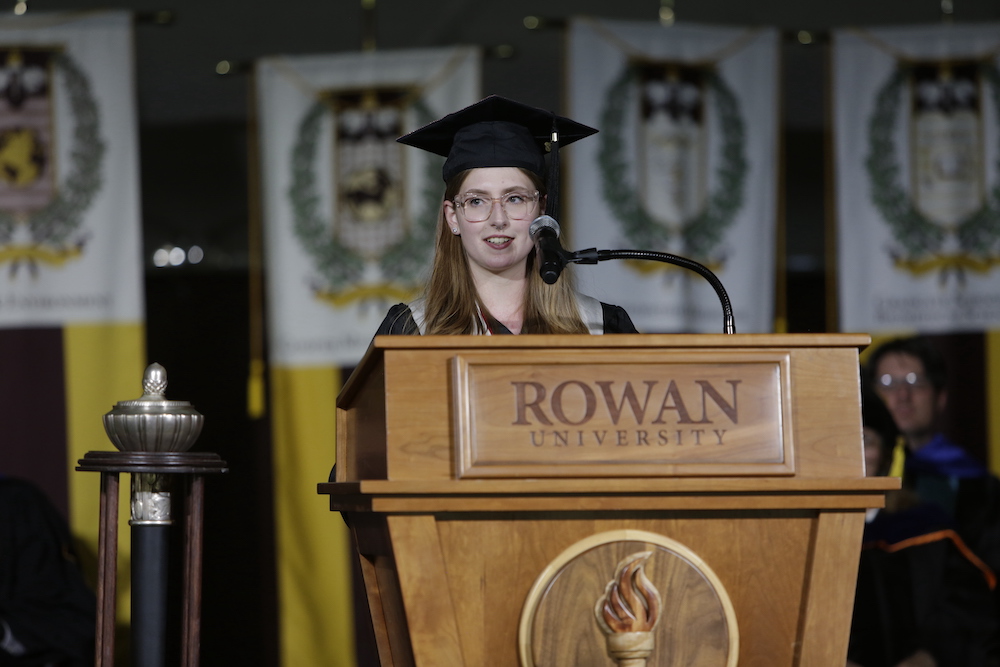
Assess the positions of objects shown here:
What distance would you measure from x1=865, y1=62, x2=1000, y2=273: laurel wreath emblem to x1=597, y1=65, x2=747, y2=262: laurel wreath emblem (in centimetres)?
51

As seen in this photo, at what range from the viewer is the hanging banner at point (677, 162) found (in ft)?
14.2

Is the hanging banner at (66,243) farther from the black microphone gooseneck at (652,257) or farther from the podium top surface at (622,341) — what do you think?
the podium top surface at (622,341)

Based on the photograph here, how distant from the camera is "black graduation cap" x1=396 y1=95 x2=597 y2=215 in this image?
1.96 m

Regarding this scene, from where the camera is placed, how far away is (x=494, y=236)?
1945 millimetres

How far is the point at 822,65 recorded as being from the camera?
545cm

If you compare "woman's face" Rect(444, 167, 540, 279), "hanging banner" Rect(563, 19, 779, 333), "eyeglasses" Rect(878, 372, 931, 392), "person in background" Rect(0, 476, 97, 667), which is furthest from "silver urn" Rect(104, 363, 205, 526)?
"eyeglasses" Rect(878, 372, 931, 392)

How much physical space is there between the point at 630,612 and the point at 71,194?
3.46 metres

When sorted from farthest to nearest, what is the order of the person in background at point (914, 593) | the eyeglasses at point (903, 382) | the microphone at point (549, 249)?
1. the eyeglasses at point (903, 382)
2. the person in background at point (914, 593)
3. the microphone at point (549, 249)

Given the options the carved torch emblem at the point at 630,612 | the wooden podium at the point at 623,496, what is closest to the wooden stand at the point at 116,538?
the wooden podium at the point at 623,496

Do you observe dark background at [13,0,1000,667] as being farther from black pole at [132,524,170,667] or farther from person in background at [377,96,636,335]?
person in background at [377,96,636,335]

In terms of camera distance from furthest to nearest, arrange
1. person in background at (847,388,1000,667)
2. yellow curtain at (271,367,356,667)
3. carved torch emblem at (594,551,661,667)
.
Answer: yellow curtain at (271,367,356,667)
person in background at (847,388,1000,667)
carved torch emblem at (594,551,661,667)

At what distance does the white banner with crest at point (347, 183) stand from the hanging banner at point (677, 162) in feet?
1.70

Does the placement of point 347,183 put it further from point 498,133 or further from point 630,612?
point 630,612

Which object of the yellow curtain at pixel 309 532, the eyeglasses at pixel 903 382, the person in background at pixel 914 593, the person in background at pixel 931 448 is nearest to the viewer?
the person in background at pixel 914 593
